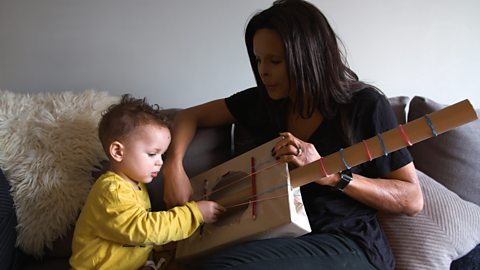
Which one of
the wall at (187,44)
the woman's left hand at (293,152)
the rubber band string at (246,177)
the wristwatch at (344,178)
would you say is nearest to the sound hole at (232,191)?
the rubber band string at (246,177)

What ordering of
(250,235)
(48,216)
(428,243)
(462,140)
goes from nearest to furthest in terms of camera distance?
(250,235) → (428,243) → (48,216) → (462,140)

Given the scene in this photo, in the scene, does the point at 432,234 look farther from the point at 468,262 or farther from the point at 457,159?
the point at 457,159

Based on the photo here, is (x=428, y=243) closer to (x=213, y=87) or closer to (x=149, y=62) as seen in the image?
(x=213, y=87)

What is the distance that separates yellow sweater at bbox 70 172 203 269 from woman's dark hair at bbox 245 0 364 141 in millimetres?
435

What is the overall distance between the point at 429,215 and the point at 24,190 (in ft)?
3.94

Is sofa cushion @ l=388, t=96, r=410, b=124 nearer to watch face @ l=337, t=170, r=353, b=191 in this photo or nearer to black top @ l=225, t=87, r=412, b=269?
black top @ l=225, t=87, r=412, b=269

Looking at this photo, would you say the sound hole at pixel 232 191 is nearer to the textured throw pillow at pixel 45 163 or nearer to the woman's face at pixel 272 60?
the woman's face at pixel 272 60

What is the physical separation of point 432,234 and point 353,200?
0.26 metres

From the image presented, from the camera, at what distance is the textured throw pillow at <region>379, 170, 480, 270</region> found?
1.21 metres

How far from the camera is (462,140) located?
1.47m

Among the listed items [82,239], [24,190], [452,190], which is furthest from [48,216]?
[452,190]

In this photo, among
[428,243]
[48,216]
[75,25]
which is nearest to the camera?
[428,243]

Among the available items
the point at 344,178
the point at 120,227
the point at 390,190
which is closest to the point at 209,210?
the point at 120,227

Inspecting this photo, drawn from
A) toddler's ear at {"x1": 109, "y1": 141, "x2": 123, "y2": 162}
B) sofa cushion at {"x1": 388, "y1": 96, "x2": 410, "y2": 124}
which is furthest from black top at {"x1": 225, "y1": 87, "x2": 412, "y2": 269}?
toddler's ear at {"x1": 109, "y1": 141, "x2": 123, "y2": 162}
